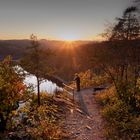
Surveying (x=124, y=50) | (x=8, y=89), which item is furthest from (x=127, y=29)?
(x=8, y=89)

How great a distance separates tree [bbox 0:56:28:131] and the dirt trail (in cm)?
323

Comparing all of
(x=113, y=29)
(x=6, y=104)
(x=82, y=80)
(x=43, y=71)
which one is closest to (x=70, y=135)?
(x=6, y=104)

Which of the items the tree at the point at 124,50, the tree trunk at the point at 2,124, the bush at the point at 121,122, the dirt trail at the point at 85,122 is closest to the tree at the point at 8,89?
the tree trunk at the point at 2,124

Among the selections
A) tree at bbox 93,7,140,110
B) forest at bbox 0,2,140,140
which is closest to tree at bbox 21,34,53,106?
forest at bbox 0,2,140,140

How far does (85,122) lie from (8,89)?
5838 millimetres

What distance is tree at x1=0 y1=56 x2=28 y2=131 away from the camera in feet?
45.8

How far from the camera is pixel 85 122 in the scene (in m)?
17.9

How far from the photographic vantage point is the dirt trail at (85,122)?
15258 millimetres

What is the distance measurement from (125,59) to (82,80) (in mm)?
15382

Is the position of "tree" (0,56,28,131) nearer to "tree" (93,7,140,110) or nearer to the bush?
the bush

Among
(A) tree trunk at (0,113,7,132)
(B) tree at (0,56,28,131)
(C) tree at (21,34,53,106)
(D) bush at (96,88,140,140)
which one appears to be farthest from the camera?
(C) tree at (21,34,53,106)

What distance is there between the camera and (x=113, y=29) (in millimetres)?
23438

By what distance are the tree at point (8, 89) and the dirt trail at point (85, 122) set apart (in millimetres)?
3228

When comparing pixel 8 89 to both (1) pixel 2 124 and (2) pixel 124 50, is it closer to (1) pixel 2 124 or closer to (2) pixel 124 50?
(1) pixel 2 124
